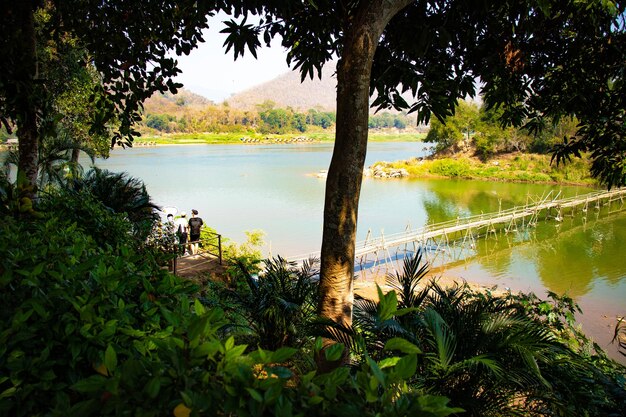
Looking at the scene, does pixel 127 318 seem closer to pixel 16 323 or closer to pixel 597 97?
pixel 16 323

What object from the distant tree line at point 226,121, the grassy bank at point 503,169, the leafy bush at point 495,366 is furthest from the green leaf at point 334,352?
the distant tree line at point 226,121

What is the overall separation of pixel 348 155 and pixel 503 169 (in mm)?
39559

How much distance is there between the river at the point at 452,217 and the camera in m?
13.3

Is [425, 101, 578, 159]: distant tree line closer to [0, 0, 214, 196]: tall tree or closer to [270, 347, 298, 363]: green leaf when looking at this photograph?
[0, 0, 214, 196]: tall tree

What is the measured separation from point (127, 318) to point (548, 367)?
2.53 m

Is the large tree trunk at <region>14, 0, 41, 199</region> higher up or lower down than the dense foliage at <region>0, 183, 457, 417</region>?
higher up

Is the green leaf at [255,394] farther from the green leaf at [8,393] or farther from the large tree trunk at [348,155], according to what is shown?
the large tree trunk at [348,155]

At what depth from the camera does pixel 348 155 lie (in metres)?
2.62

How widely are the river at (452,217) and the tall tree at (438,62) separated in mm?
7400

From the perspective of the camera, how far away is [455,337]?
8.73 feet

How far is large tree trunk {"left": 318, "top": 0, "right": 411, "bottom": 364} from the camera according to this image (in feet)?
8.32

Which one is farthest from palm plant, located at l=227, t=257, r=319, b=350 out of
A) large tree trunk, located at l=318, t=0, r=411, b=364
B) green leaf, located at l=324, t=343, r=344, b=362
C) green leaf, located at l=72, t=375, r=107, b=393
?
green leaf, located at l=72, t=375, r=107, b=393

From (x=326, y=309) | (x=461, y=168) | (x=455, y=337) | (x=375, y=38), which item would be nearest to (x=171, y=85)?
(x=375, y=38)

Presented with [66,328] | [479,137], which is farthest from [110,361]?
[479,137]
